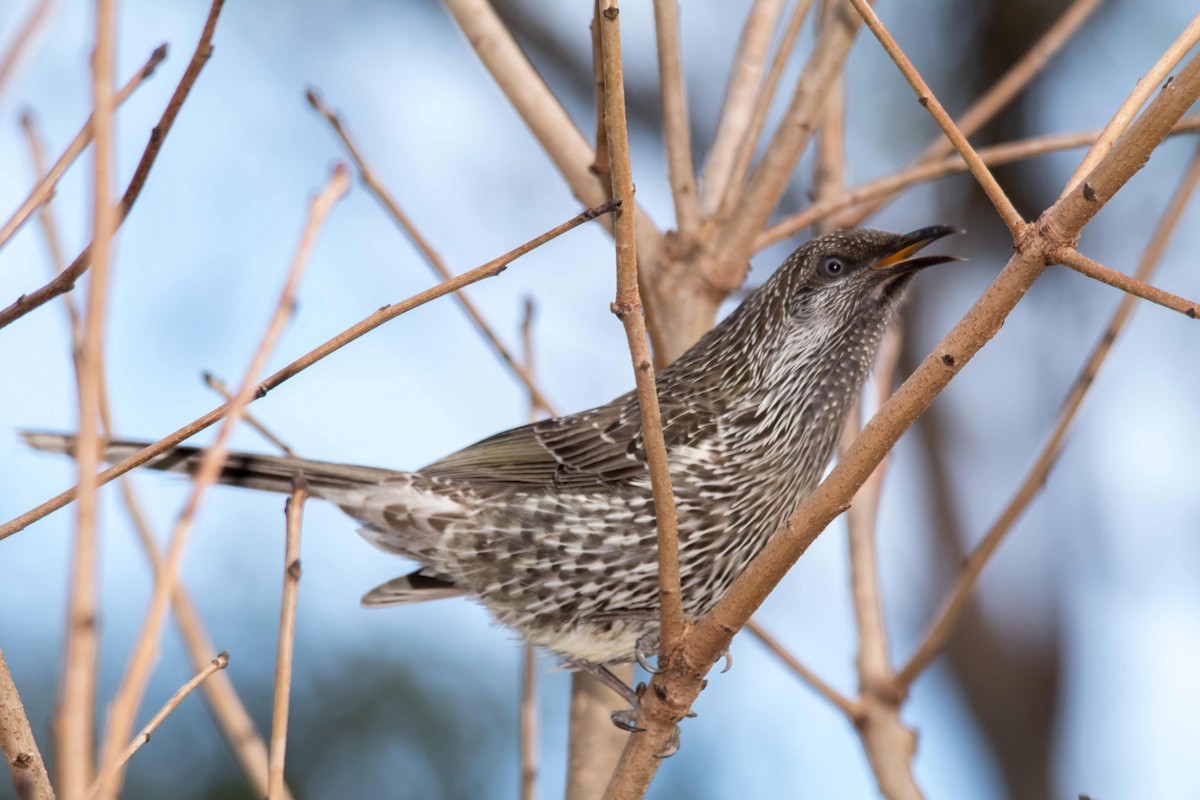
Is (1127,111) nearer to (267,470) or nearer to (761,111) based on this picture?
(761,111)

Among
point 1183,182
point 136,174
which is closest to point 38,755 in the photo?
point 136,174

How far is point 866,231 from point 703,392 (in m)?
0.66

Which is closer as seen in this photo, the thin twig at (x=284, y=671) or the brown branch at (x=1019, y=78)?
the thin twig at (x=284, y=671)

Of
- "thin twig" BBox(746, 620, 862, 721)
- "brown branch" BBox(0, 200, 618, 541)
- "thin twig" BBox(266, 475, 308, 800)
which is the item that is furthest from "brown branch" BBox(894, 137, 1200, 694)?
"thin twig" BBox(266, 475, 308, 800)

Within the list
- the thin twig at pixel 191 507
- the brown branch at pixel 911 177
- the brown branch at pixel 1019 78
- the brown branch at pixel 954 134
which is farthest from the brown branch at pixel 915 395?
the brown branch at pixel 1019 78

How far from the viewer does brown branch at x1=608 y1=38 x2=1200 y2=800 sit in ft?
5.92

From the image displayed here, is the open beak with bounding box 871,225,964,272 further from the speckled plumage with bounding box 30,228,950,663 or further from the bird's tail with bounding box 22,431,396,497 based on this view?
the bird's tail with bounding box 22,431,396,497

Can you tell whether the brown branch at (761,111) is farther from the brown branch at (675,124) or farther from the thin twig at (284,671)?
the thin twig at (284,671)

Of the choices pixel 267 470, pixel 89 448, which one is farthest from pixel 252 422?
pixel 89 448

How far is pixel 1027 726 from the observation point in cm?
614

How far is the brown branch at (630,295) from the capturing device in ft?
6.13

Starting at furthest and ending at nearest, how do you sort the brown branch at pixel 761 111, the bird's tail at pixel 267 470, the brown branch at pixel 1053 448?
the brown branch at pixel 761 111 < the bird's tail at pixel 267 470 < the brown branch at pixel 1053 448

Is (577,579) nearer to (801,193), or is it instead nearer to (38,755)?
(38,755)

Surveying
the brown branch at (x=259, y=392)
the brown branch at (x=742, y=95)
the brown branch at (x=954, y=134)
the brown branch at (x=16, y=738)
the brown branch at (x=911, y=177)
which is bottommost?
the brown branch at (x=16, y=738)
